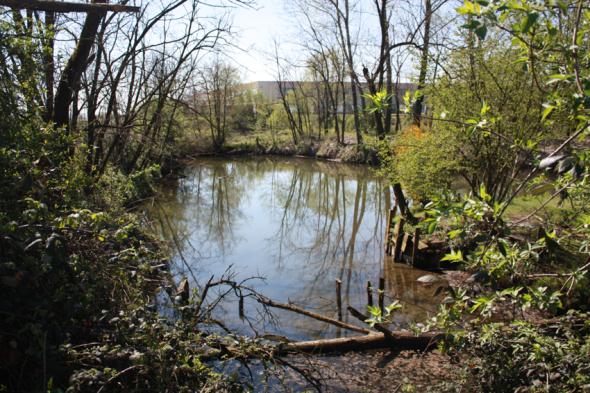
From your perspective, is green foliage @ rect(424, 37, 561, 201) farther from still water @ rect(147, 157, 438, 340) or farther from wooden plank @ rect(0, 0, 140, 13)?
wooden plank @ rect(0, 0, 140, 13)

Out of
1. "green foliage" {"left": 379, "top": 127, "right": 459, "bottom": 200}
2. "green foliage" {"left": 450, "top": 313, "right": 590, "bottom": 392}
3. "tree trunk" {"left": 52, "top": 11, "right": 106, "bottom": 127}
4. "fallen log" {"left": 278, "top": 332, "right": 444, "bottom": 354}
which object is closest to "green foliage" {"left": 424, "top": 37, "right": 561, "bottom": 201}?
"green foliage" {"left": 379, "top": 127, "right": 459, "bottom": 200}

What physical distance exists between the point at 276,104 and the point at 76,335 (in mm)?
49306

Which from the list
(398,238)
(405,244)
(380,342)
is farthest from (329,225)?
(380,342)

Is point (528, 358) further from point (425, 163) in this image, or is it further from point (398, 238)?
point (425, 163)

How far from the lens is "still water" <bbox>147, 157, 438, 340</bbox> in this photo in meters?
9.48

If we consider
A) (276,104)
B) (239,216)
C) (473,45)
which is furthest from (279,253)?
(276,104)

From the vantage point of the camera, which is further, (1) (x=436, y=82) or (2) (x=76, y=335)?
(1) (x=436, y=82)

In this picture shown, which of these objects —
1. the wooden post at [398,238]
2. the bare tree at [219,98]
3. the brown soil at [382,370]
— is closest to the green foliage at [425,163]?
the wooden post at [398,238]

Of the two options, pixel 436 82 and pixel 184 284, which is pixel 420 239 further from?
pixel 184 284

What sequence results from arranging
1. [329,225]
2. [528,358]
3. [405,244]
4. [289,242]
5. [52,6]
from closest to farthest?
[528,358] → [52,6] → [405,244] → [289,242] → [329,225]

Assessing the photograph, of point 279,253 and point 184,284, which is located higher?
point 184,284

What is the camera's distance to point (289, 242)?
15109 millimetres

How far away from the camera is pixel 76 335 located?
3.88m

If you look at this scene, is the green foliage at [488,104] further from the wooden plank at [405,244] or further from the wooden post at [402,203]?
the wooden plank at [405,244]
